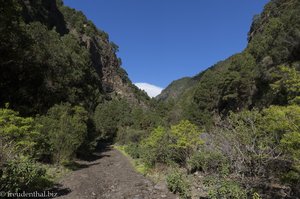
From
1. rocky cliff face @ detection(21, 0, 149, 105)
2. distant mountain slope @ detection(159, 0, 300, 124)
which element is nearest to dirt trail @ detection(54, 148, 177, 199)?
distant mountain slope @ detection(159, 0, 300, 124)

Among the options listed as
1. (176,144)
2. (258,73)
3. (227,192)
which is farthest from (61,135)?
(258,73)

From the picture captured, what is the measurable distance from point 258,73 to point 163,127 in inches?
773

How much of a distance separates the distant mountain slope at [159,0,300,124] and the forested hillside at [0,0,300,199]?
179mm

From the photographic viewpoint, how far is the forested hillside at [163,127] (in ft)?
30.1

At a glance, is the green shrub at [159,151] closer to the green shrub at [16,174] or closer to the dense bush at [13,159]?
the dense bush at [13,159]

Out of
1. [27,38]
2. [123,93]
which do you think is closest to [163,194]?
[27,38]

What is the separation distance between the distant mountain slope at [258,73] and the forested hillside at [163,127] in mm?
179

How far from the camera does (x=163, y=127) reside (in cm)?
2197

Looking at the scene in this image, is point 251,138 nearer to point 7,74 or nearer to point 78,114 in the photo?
point 78,114

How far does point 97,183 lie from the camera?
13.2m

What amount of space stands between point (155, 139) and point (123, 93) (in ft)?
301

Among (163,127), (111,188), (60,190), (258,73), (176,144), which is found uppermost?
(258,73)

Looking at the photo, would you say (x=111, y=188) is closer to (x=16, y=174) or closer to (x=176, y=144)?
(x=16, y=174)

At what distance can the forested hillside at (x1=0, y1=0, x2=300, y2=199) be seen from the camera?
918cm
